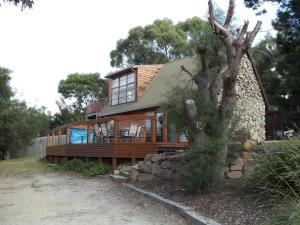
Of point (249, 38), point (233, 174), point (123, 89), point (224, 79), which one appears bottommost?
point (233, 174)

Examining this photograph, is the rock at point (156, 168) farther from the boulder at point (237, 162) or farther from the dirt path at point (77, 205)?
the boulder at point (237, 162)

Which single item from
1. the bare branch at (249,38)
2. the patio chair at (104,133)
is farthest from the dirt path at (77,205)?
the bare branch at (249,38)

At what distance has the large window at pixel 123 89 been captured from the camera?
2265cm

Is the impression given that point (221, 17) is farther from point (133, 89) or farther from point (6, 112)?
point (6, 112)

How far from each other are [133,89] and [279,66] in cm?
783

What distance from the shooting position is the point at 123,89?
2350 centimetres

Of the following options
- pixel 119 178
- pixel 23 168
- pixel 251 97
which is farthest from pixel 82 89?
pixel 119 178

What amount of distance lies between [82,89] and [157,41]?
1133cm

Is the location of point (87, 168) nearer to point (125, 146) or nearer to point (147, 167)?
point (125, 146)

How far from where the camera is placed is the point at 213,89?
361 inches

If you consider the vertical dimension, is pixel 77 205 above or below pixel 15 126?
below

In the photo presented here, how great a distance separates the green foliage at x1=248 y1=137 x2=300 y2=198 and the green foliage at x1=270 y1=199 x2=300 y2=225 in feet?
1.25

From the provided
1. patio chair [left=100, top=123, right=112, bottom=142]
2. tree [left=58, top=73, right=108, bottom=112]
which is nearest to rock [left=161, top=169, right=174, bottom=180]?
patio chair [left=100, top=123, right=112, bottom=142]

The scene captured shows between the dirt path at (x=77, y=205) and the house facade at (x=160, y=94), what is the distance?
417 centimetres
